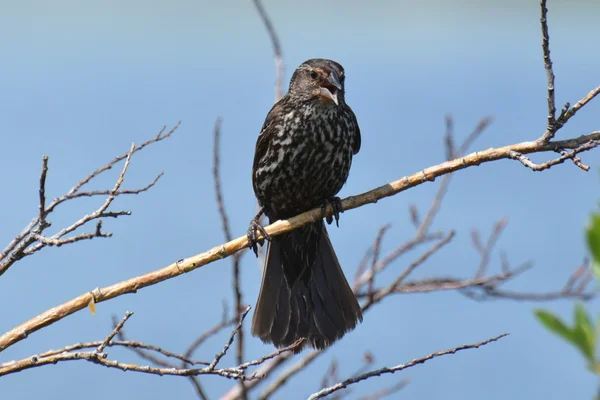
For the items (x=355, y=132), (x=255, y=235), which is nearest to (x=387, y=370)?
(x=255, y=235)

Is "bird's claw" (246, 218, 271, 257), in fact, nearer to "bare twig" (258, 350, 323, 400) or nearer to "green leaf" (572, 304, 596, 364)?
"bare twig" (258, 350, 323, 400)

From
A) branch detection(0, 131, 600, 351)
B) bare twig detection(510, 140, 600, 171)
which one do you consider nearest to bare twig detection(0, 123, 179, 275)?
branch detection(0, 131, 600, 351)

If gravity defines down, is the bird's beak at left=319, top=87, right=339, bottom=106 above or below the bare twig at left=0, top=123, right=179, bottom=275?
above

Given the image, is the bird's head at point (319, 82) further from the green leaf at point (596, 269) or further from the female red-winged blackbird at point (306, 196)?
the green leaf at point (596, 269)

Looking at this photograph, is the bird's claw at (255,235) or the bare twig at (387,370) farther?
the bird's claw at (255,235)

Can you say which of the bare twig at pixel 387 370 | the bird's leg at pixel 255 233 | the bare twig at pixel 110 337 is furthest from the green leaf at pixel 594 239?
the bird's leg at pixel 255 233

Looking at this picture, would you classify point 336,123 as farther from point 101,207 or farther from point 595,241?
point 595,241

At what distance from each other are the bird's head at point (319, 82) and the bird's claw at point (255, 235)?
720mm

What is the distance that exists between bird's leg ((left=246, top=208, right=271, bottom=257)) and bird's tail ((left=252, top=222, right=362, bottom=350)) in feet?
1.04

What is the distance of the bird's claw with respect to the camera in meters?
4.05

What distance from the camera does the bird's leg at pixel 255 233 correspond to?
4.06 m

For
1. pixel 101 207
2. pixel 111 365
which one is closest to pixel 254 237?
pixel 101 207

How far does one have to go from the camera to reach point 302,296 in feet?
15.6

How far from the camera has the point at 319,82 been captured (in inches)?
190
